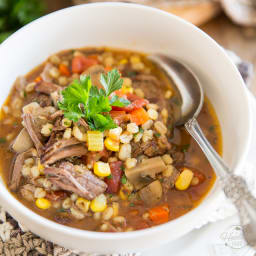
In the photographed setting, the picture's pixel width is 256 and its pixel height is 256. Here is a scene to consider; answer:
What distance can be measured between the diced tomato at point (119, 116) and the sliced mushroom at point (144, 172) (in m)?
0.32

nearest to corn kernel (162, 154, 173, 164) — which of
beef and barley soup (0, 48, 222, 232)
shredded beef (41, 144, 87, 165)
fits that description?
beef and barley soup (0, 48, 222, 232)

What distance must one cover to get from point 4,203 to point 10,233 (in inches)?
18.5

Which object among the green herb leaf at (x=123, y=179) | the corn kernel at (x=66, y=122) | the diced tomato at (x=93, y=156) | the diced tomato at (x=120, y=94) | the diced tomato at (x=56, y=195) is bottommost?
the green herb leaf at (x=123, y=179)

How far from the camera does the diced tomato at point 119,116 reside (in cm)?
291

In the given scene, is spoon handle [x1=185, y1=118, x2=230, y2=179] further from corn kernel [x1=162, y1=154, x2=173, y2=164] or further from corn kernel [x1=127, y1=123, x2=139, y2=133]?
corn kernel [x1=127, y1=123, x2=139, y2=133]

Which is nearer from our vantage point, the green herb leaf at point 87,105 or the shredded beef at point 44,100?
the green herb leaf at point 87,105

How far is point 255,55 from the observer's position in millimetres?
4602

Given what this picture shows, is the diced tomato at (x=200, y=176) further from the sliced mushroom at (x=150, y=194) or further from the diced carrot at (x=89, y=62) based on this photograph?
the diced carrot at (x=89, y=62)

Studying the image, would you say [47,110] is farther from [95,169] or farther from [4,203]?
[4,203]

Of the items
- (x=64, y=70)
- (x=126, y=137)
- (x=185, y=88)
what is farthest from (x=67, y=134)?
(x=185, y=88)

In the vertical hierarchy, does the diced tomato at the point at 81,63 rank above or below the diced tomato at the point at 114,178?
above

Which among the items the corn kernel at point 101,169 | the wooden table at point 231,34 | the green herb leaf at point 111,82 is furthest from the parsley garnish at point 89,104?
the wooden table at point 231,34

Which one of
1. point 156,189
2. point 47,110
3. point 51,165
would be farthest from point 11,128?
point 156,189

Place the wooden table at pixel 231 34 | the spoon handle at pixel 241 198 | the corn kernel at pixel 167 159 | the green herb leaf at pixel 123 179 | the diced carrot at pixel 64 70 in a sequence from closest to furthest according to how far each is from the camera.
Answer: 1. the spoon handle at pixel 241 198
2. the green herb leaf at pixel 123 179
3. the corn kernel at pixel 167 159
4. the diced carrot at pixel 64 70
5. the wooden table at pixel 231 34
